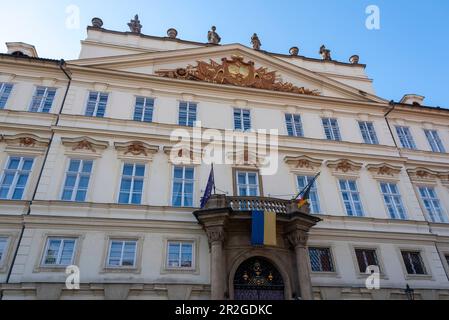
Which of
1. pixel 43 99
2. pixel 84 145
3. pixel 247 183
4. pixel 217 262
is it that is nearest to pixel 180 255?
pixel 217 262

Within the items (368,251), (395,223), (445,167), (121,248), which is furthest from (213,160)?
(445,167)

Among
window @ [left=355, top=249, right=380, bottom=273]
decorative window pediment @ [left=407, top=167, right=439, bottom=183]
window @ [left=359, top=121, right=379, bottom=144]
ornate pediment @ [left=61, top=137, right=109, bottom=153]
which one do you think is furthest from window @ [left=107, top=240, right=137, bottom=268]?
decorative window pediment @ [left=407, top=167, right=439, bottom=183]

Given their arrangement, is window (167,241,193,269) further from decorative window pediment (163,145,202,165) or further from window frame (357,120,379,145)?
window frame (357,120,379,145)

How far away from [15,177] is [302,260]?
1281 cm

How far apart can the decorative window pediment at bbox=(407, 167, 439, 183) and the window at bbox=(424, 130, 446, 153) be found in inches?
105

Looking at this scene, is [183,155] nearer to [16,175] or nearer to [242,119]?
[242,119]

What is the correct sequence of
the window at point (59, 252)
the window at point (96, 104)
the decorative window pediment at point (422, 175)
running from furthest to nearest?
the decorative window pediment at point (422, 175)
the window at point (96, 104)
the window at point (59, 252)

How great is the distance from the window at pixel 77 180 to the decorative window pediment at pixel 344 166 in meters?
12.1

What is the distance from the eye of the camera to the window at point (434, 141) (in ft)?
70.0

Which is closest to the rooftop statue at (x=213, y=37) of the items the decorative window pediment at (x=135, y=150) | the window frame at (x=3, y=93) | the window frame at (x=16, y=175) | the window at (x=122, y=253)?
the decorative window pediment at (x=135, y=150)

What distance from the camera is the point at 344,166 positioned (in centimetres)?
1806

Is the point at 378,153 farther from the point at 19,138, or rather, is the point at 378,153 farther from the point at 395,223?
the point at 19,138

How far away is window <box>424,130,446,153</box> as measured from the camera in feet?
70.0

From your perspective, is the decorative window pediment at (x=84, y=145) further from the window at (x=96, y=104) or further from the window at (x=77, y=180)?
the window at (x=96, y=104)
